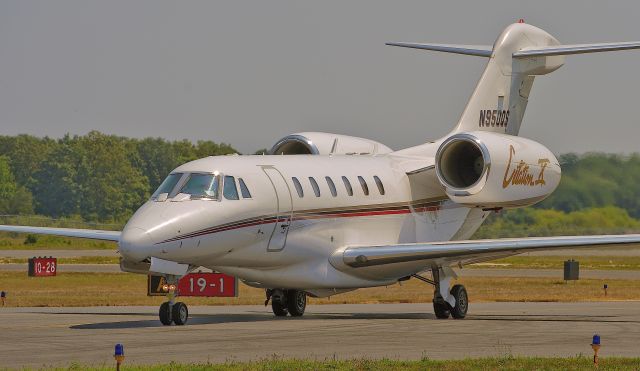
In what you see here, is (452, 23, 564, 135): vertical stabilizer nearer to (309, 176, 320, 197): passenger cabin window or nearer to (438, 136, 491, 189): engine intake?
(438, 136, 491, 189): engine intake

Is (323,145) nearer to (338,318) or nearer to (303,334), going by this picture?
(338,318)

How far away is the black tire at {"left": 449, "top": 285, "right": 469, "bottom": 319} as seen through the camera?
30500mm

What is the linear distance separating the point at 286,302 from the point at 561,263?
4417cm

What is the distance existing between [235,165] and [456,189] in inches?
223

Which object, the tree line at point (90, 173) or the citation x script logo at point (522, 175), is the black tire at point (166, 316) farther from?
the tree line at point (90, 173)

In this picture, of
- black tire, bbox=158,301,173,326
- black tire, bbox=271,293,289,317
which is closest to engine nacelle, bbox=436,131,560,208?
black tire, bbox=271,293,289,317

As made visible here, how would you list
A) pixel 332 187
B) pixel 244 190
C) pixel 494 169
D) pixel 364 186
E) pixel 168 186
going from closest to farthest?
pixel 168 186 → pixel 244 190 → pixel 332 187 → pixel 494 169 → pixel 364 186

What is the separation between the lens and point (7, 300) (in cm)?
3594

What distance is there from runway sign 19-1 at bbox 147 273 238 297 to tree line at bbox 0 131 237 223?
73.7 meters

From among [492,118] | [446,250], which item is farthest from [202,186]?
[492,118]

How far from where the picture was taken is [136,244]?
974 inches

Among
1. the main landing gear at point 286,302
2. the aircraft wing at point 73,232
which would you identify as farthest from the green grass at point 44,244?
A: the main landing gear at point 286,302

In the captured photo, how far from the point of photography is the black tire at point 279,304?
3075 centimetres

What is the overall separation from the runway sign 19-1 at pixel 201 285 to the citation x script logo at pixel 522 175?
23.5 ft
